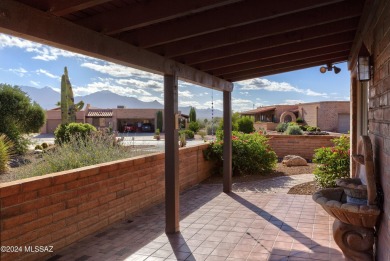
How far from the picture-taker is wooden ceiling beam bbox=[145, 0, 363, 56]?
3.67m

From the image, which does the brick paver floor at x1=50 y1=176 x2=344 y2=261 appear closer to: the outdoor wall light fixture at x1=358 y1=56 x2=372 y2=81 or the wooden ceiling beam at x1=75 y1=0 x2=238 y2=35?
the outdoor wall light fixture at x1=358 y1=56 x2=372 y2=81

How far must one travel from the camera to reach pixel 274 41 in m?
4.50

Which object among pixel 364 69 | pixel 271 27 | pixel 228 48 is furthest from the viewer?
pixel 228 48

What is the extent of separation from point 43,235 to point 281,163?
28.2ft

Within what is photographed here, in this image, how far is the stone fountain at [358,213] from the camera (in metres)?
2.74

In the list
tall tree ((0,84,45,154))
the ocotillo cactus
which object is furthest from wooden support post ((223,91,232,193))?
the ocotillo cactus

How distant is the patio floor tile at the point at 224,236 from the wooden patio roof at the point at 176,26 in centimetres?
218

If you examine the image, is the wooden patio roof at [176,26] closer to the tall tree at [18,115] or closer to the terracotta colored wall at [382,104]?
the terracotta colored wall at [382,104]

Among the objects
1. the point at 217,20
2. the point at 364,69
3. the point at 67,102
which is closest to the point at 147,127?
the point at 67,102

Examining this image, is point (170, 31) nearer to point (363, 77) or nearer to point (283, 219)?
point (363, 77)

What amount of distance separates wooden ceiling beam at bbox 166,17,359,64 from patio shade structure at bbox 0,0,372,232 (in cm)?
1

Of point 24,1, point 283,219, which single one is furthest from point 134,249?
point 24,1

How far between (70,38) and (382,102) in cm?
261

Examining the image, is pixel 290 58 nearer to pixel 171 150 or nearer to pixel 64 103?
pixel 171 150
